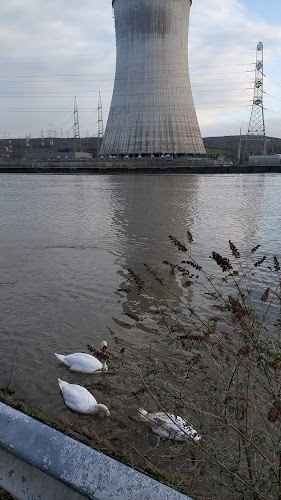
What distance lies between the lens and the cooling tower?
109 ft

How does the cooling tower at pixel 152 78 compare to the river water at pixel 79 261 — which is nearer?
the river water at pixel 79 261

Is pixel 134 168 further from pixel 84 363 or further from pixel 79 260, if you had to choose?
pixel 84 363

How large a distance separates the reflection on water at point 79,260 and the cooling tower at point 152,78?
24.3 m

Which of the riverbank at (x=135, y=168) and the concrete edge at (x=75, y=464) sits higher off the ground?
the riverbank at (x=135, y=168)

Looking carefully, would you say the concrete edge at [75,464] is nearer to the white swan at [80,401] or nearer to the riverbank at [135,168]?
the white swan at [80,401]

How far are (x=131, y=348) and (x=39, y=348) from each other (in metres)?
0.76

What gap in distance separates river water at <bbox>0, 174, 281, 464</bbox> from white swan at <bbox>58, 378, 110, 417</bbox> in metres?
0.07

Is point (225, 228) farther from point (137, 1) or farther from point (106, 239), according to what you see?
point (137, 1)

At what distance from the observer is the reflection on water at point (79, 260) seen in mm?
3298

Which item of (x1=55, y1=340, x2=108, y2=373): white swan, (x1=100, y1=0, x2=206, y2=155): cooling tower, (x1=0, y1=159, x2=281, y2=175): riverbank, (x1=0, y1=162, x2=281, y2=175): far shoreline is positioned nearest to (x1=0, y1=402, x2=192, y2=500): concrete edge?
(x1=55, y1=340, x2=108, y2=373): white swan

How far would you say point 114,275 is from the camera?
213 inches

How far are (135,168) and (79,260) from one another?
33381mm

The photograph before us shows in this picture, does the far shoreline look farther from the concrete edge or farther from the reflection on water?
the concrete edge

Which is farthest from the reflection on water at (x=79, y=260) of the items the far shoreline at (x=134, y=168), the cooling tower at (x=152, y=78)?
the far shoreline at (x=134, y=168)
